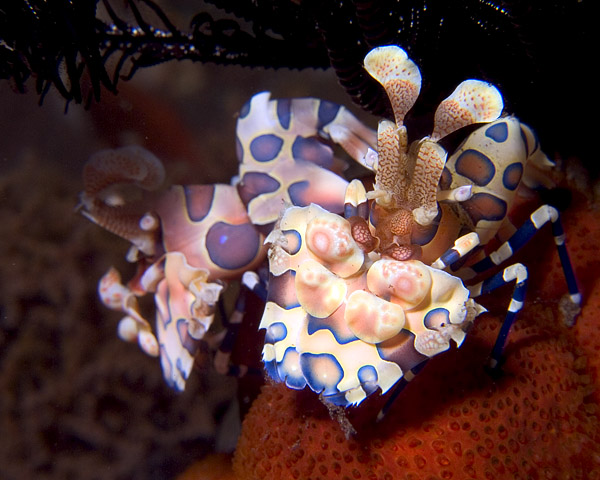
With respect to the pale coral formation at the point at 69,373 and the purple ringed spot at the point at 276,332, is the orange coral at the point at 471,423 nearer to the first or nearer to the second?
the purple ringed spot at the point at 276,332

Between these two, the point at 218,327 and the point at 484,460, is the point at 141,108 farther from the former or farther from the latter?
the point at 484,460

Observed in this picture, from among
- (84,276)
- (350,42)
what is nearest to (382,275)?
(350,42)

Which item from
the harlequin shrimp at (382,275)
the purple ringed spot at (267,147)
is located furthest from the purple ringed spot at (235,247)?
the harlequin shrimp at (382,275)

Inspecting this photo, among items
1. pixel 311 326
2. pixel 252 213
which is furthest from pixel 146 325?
pixel 311 326

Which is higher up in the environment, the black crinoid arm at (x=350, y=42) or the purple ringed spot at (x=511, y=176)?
the black crinoid arm at (x=350, y=42)

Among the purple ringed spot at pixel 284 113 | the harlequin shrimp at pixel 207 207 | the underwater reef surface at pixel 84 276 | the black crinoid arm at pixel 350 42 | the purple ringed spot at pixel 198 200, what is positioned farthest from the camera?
the underwater reef surface at pixel 84 276

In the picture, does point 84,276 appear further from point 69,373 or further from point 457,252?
point 457,252
